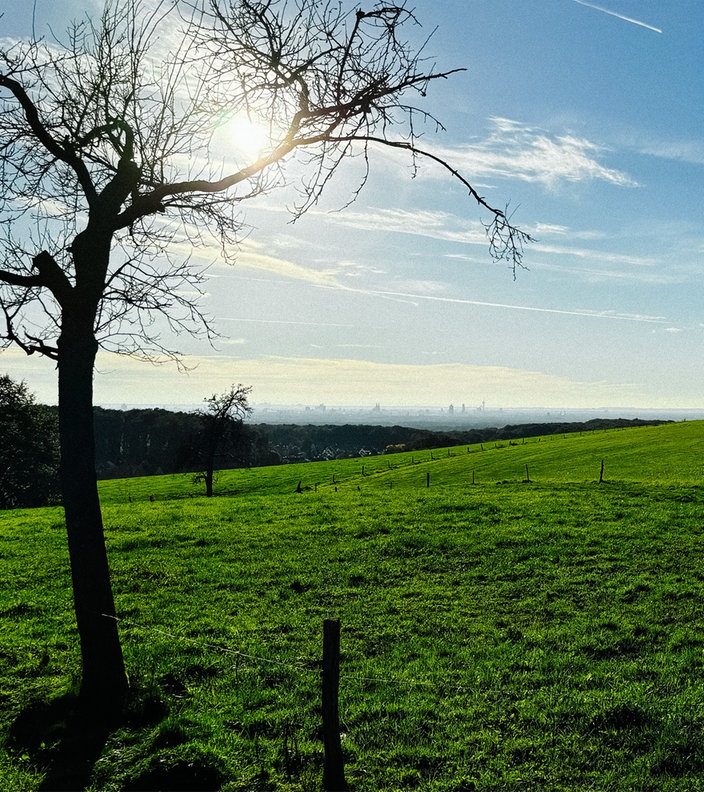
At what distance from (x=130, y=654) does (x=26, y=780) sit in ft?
12.8

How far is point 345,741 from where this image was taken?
7488mm

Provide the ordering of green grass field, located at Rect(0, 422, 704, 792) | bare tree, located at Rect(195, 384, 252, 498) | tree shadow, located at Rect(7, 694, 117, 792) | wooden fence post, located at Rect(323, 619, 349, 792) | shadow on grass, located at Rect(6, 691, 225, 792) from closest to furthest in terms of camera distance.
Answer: wooden fence post, located at Rect(323, 619, 349, 792), shadow on grass, located at Rect(6, 691, 225, 792), tree shadow, located at Rect(7, 694, 117, 792), green grass field, located at Rect(0, 422, 704, 792), bare tree, located at Rect(195, 384, 252, 498)

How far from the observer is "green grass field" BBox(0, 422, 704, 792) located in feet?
22.8

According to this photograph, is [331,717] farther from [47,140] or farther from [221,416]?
[221,416]

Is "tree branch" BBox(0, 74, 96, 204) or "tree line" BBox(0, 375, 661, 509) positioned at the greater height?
"tree branch" BBox(0, 74, 96, 204)

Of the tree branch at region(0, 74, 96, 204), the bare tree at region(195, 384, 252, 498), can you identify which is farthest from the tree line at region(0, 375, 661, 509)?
the tree branch at region(0, 74, 96, 204)

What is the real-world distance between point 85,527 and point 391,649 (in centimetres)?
637

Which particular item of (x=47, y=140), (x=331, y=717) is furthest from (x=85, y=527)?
(x=47, y=140)

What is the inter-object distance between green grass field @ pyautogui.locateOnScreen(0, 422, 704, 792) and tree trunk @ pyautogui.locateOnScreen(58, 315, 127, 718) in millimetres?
616

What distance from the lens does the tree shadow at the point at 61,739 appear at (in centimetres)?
656

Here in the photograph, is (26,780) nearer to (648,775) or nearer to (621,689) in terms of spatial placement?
(648,775)

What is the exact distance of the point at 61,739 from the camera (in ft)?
24.2

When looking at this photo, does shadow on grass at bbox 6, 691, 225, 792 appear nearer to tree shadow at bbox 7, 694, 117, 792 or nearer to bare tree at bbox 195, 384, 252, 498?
tree shadow at bbox 7, 694, 117, 792

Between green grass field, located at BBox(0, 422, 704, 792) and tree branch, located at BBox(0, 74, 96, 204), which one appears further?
tree branch, located at BBox(0, 74, 96, 204)
